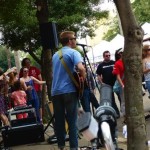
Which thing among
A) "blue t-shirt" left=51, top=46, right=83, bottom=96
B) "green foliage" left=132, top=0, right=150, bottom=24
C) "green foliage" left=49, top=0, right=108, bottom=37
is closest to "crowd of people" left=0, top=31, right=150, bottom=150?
"blue t-shirt" left=51, top=46, right=83, bottom=96

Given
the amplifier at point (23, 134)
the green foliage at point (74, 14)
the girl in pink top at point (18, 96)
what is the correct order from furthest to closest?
the green foliage at point (74, 14) < the girl in pink top at point (18, 96) < the amplifier at point (23, 134)

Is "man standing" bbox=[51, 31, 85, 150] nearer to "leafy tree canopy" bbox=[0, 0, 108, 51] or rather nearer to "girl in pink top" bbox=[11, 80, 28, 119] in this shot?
"girl in pink top" bbox=[11, 80, 28, 119]

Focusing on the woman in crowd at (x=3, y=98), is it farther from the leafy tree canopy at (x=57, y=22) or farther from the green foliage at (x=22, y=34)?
the leafy tree canopy at (x=57, y=22)

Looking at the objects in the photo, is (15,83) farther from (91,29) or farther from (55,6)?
(91,29)

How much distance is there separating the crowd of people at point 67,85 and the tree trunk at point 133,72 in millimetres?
243

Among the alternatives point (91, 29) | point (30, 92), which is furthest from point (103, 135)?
point (91, 29)

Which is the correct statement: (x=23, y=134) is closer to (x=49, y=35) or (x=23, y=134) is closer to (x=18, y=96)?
(x=18, y=96)

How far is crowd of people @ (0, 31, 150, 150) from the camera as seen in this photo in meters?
5.91

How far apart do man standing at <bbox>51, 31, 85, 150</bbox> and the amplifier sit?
1878mm

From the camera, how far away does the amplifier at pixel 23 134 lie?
25.8ft

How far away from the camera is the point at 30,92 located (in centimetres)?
1029

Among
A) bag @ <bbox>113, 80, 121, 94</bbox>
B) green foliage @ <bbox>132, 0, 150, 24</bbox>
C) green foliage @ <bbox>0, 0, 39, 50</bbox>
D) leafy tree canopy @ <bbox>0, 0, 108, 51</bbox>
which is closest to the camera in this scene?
bag @ <bbox>113, 80, 121, 94</bbox>

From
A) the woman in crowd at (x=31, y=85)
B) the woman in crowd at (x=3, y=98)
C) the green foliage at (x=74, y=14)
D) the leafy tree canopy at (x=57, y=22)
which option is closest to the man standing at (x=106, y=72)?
the woman in crowd at (x=31, y=85)

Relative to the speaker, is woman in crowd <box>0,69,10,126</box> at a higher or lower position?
lower
